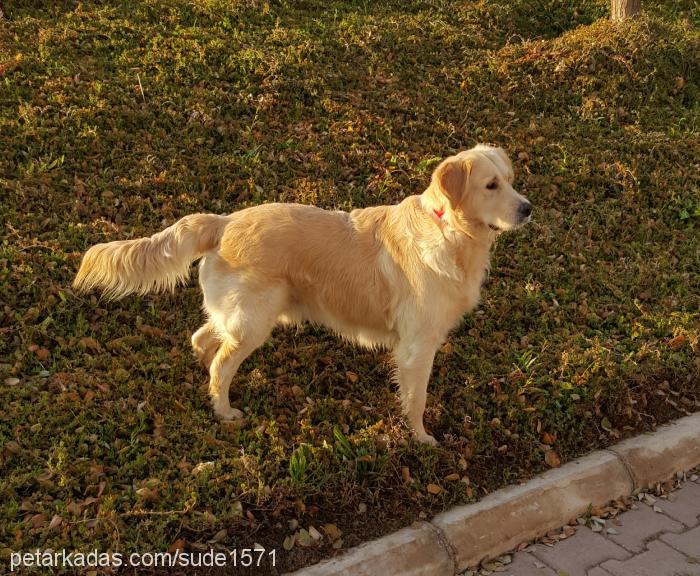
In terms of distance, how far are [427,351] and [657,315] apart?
2622 millimetres

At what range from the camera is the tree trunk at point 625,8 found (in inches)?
363

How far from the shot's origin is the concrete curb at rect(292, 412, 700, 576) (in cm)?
349

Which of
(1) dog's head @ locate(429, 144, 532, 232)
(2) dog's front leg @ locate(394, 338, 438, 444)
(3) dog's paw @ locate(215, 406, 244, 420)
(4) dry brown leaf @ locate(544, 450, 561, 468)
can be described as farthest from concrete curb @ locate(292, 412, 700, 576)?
(1) dog's head @ locate(429, 144, 532, 232)

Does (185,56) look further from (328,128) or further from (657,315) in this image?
(657,315)

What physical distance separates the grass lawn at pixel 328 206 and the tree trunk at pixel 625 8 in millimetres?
370

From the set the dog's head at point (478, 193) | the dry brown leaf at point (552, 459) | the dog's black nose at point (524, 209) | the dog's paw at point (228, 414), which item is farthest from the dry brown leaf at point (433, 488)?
the dog's black nose at point (524, 209)

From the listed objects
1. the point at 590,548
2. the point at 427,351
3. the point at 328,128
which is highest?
the point at 328,128

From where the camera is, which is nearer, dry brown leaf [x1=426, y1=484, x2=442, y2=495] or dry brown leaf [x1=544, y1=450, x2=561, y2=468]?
dry brown leaf [x1=426, y1=484, x2=442, y2=495]

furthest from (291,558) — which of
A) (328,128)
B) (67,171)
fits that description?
(328,128)

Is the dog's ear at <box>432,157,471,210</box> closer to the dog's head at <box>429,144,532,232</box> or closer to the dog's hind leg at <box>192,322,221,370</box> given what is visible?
the dog's head at <box>429,144,532,232</box>

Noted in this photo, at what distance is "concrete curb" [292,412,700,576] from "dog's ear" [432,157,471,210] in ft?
6.01

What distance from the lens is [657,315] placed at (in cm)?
572

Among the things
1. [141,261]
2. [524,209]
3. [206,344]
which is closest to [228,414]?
[206,344]

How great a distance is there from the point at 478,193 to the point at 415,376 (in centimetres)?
121
